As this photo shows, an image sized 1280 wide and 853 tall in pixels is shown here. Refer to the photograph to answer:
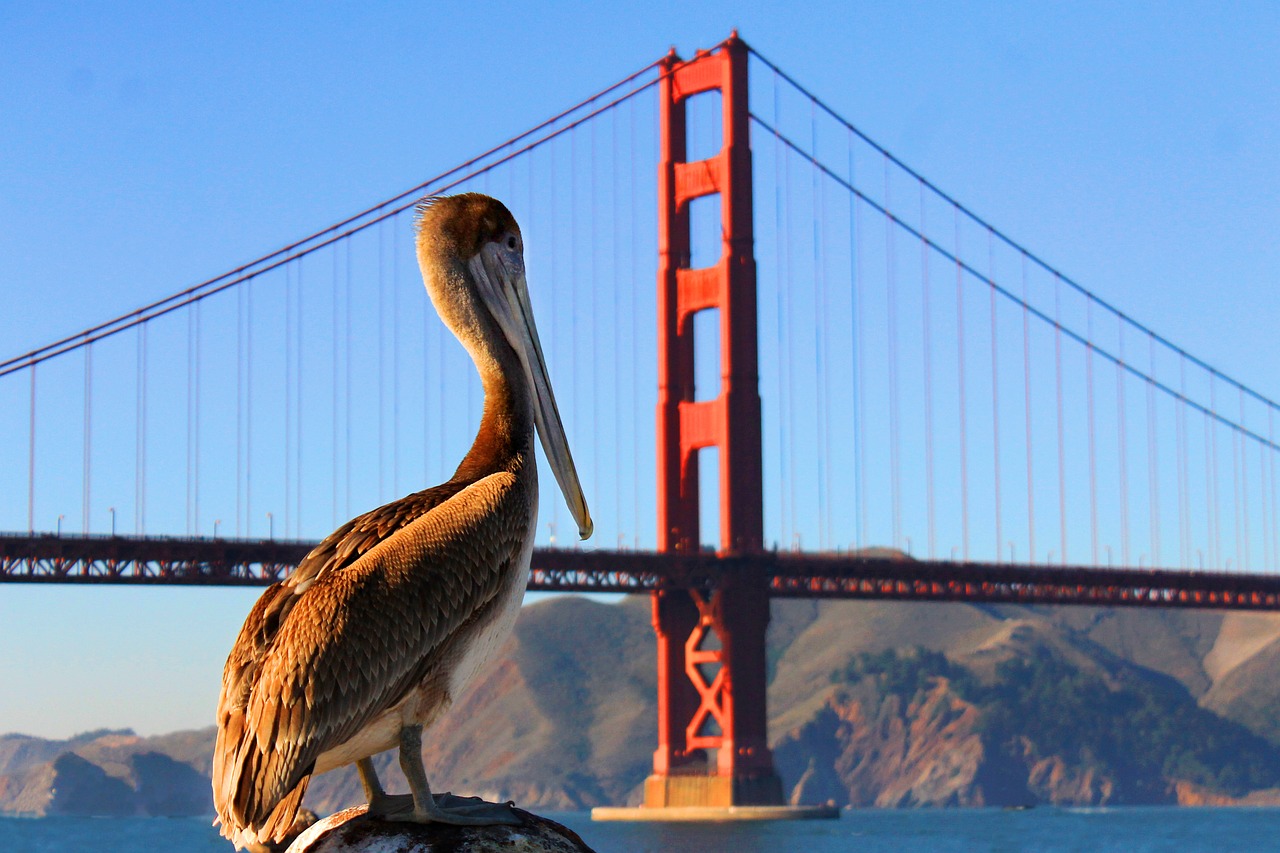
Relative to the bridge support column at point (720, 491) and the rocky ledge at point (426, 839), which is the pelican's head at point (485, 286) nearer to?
the rocky ledge at point (426, 839)

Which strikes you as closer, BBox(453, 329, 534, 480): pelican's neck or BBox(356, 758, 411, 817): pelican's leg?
BBox(356, 758, 411, 817): pelican's leg

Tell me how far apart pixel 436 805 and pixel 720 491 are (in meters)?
57.1

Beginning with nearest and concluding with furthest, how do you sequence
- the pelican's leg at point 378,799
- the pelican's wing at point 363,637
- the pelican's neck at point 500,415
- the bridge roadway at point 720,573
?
the pelican's wing at point 363,637 → the pelican's leg at point 378,799 → the pelican's neck at point 500,415 → the bridge roadway at point 720,573

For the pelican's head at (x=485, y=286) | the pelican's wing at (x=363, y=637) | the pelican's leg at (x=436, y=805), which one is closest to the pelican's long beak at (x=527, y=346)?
the pelican's head at (x=485, y=286)

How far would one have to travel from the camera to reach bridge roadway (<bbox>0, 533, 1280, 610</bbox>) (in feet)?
186

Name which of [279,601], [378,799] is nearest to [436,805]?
[378,799]

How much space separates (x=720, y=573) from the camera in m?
63.1

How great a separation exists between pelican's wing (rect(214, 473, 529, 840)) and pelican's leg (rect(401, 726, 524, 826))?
14cm

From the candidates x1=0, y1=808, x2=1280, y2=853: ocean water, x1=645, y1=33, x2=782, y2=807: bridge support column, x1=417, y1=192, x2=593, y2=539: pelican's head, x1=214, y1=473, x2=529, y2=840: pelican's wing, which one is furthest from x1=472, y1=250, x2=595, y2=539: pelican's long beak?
x1=645, y1=33, x2=782, y2=807: bridge support column

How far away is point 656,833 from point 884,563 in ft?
37.6

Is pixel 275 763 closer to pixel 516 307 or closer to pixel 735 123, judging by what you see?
pixel 516 307

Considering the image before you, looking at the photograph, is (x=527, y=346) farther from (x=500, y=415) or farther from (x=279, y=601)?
(x=279, y=601)

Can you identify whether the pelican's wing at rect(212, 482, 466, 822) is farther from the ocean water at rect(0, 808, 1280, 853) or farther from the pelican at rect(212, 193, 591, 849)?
the ocean water at rect(0, 808, 1280, 853)

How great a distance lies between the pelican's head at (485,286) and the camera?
619 cm
